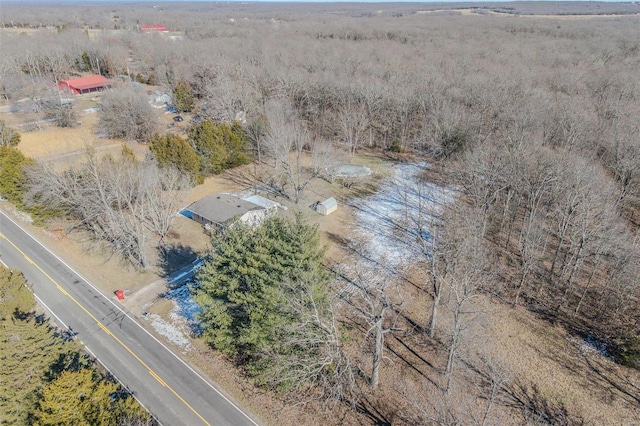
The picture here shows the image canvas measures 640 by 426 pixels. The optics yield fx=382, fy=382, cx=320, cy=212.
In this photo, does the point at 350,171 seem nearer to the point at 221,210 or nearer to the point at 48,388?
the point at 221,210

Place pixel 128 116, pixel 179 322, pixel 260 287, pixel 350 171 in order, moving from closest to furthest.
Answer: pixel 260 287
pixel 179 322
pixel 350 171
pixel 128 116

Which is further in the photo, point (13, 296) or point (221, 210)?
point (221, 210)

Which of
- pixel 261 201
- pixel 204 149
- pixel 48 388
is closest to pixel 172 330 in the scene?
pixel 48 388

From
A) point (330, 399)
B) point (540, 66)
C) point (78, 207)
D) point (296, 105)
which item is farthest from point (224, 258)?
point (540, 66)

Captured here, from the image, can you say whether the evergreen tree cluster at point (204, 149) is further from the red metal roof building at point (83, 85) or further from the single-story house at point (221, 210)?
the red metal roof building at point (83, 85)

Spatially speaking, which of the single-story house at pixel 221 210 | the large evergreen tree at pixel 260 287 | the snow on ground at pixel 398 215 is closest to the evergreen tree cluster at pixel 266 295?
the large evergreen tree at pixel 260 287
